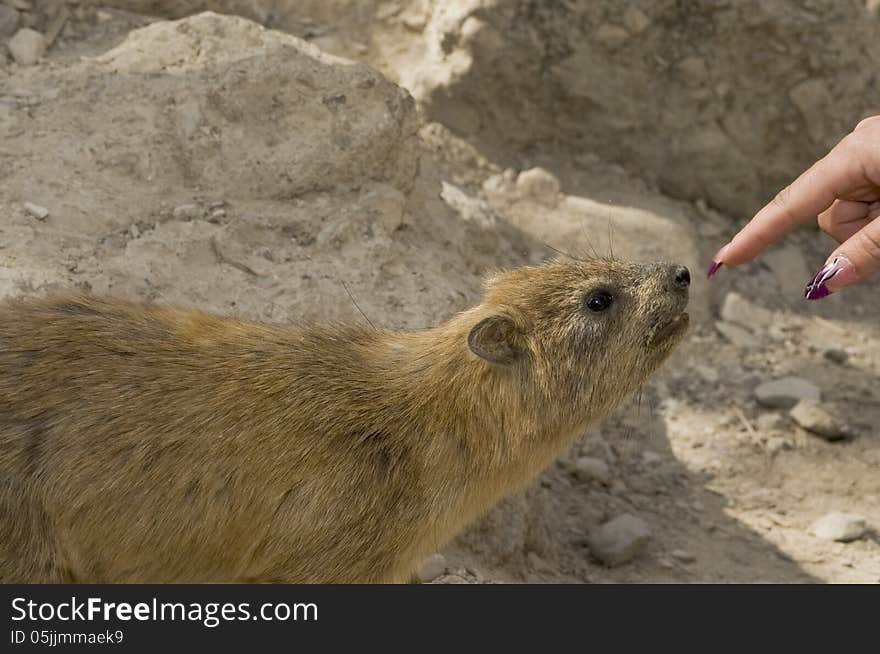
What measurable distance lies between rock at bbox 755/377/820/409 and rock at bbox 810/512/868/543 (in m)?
1.02

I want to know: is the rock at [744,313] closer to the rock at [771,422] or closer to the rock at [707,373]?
the rock at [707,373]

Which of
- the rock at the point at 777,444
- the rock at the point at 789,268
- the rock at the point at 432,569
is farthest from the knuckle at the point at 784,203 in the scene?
the rock at the point at 789,268

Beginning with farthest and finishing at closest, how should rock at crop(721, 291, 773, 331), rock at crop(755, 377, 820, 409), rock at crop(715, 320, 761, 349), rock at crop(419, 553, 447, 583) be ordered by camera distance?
rock at crop(721, 291, 773, 331) < rock at crop(715, 320, 761, 349) < rock at crop(755, 377, 820, 409) < rock at crop(419, 553, 447, 583)

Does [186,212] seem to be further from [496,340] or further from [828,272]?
[828,272]

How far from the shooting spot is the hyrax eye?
4160 millimetres

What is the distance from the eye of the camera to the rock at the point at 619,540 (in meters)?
5.58

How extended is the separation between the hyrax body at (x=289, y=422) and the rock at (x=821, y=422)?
2583 millimetres

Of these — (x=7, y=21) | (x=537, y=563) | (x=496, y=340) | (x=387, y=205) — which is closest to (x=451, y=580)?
(x=537, y=563)

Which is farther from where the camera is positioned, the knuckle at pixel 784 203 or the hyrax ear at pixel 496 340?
the knuckle at pixel 784 203

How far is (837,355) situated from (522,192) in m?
2.24

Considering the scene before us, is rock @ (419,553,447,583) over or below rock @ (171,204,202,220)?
below

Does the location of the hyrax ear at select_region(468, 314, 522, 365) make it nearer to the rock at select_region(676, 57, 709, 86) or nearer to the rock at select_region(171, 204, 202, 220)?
the rock at select_region(171, 204, 202, 220)

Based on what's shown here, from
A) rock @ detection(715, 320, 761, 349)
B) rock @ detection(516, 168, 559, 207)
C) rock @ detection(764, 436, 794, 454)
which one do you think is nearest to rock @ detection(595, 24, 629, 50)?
rock @ detection(516, 168, 559, 207)

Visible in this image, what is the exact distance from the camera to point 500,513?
17.7ft
